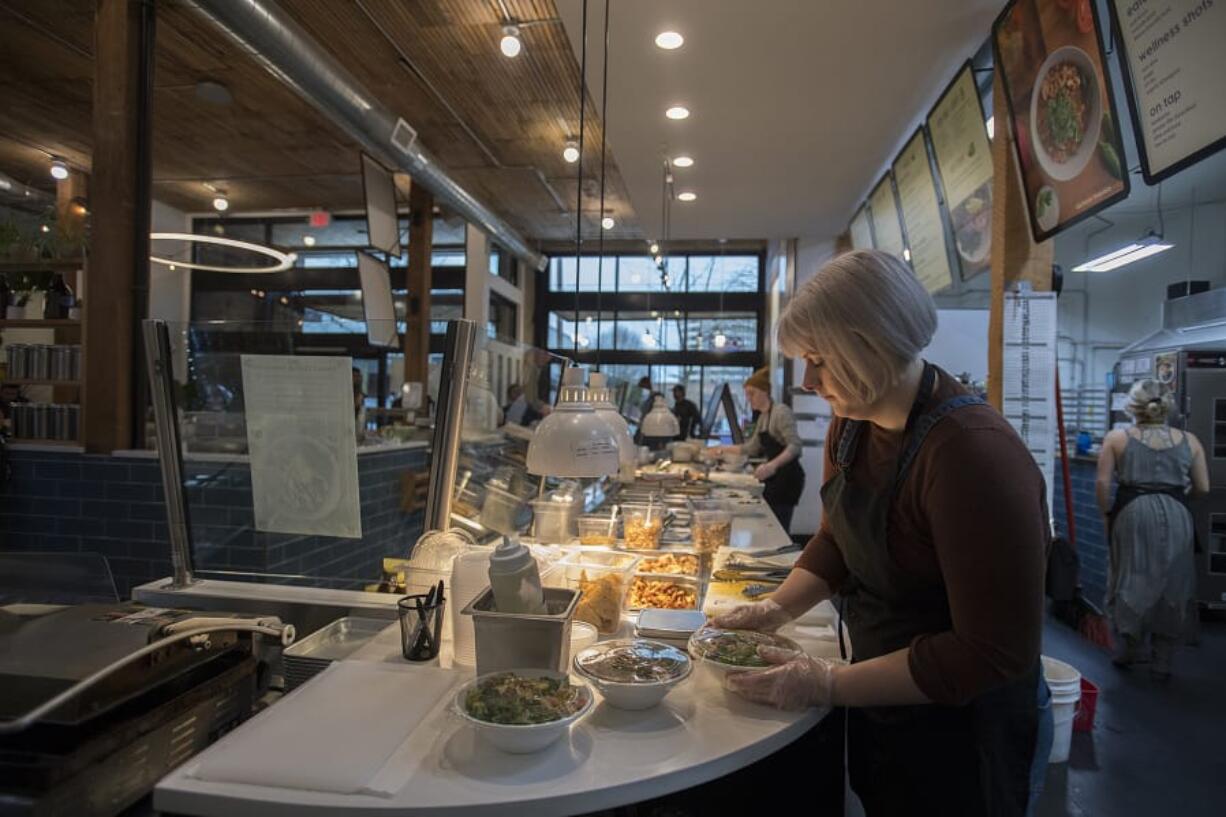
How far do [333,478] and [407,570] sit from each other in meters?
0.32

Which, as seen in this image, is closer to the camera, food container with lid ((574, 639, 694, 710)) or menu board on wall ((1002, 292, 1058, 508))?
food container with lid ((574, 639, 694, 710))

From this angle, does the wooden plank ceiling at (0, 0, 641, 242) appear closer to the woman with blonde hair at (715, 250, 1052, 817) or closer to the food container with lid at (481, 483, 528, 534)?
the food container with lid at (481, 483, 528, 534)

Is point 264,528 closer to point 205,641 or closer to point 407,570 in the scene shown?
point 407,570

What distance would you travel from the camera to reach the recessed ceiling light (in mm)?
3583

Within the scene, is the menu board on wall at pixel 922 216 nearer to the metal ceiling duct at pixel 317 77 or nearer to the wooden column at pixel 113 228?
the metal ceiling duct at pixel 317 77

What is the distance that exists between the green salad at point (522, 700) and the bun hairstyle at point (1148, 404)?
5181 mm

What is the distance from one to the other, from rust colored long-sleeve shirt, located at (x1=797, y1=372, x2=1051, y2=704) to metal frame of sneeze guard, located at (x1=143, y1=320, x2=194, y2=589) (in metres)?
1.92

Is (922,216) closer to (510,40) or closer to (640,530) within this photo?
(510,40)

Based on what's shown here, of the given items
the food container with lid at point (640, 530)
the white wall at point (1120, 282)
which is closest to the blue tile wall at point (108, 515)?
the food container with lid at point (640, 530)

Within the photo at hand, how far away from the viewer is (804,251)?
28.0 feet

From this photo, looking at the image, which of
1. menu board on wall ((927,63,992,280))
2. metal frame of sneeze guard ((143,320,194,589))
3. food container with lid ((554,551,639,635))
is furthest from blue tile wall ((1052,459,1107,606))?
metal frame of sneeze guard ((143,320,194,589))

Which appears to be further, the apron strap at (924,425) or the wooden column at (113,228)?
the wooden column at (113,228)

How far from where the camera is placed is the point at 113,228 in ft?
11.9

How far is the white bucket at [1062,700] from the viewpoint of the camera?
119 inches
